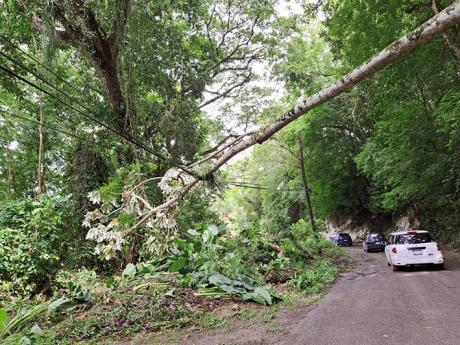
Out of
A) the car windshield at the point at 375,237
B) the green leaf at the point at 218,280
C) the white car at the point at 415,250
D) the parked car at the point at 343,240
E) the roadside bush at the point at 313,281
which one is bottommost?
the roadside bush at the point at 313,281

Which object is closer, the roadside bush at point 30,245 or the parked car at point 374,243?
the roadside bush at point 30,245

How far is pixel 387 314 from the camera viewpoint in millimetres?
7148

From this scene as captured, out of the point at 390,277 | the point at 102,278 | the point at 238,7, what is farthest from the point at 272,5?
the point at 102,278

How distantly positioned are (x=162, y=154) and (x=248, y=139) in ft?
31.9

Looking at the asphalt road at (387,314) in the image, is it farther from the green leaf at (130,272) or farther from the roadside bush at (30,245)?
the roadside bush at (30,245)

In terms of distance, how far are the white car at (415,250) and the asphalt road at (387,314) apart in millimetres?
968

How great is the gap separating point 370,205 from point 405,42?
30166 millimetres

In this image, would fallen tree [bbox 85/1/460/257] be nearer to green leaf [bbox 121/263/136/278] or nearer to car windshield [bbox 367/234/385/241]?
green leaf [bbox 121/263/136/278]

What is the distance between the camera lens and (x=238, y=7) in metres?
19.4

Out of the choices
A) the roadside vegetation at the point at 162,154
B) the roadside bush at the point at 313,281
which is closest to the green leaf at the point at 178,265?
the roadside vegetation at the point at 162,154

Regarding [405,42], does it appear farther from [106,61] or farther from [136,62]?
[106,61]

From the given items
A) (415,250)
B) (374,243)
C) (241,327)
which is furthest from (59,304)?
(374,243)

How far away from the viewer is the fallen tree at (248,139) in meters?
4.87

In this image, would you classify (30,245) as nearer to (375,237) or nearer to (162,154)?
(162,154)
